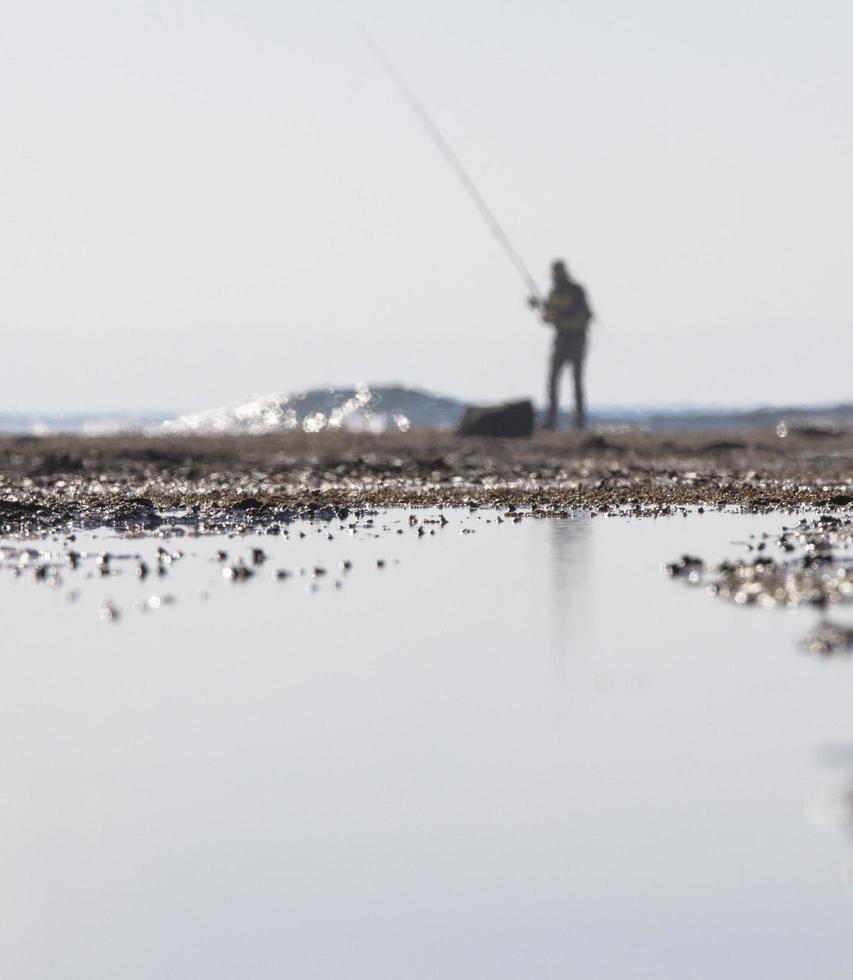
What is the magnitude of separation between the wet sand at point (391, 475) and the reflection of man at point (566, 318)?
5.56 feet

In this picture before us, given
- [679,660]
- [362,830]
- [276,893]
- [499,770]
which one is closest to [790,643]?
[679,660]

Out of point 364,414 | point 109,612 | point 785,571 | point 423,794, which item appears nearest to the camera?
point 423,794

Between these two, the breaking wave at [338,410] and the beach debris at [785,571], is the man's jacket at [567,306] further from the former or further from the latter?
the beach debris at [785,571]

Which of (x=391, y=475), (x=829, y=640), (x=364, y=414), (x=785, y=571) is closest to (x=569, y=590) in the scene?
Answer: (x=785, y=571)

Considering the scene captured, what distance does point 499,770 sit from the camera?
770 cm

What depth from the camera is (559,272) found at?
40.7m

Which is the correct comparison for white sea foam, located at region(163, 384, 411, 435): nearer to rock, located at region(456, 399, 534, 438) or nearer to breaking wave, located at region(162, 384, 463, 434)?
breaking wave, located at region(162, 384, 463, 434)

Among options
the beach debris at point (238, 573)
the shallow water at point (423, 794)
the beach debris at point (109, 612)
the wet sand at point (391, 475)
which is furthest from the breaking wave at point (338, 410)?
the shallow water at point (423, 794)

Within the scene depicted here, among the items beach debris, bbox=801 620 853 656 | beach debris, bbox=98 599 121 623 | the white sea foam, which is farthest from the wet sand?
the white sea foam

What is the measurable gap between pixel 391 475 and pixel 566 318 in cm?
1141

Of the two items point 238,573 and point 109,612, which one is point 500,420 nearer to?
point 238,573

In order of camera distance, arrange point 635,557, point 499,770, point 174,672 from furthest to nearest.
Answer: point 635,557, point 174,672, point 499,770

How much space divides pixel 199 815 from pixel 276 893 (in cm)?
93

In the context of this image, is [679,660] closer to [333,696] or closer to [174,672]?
[333,696]
